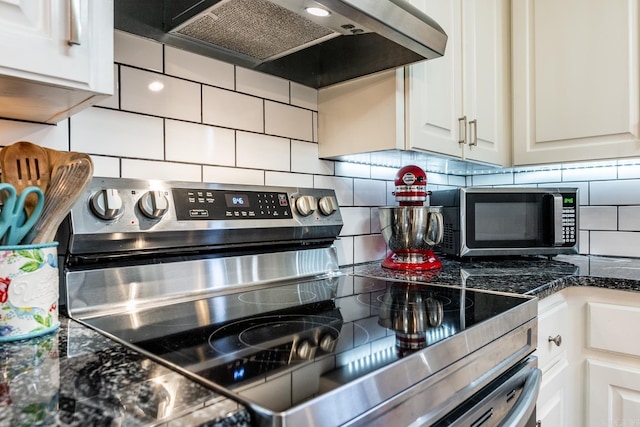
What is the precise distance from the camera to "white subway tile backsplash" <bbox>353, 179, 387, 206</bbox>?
1533 mm

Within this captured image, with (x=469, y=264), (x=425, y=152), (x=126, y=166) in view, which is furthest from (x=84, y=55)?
(x=469, y=264)

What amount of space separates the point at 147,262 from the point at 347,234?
2.40 ft

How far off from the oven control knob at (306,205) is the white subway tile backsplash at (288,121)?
0.76ft

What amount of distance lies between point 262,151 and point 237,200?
242mm

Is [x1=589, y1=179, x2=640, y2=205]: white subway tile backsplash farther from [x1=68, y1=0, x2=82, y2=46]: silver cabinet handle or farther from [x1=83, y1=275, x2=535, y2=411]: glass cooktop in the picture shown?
[x1=68, y1=0, x2=82, y2=46]: silver cabinet handle

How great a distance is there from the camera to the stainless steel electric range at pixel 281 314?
0.52m

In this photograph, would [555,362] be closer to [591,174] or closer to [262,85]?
[591,174]

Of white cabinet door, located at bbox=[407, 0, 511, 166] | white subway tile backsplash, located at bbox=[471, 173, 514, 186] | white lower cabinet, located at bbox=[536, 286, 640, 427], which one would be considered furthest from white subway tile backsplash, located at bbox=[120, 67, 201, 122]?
white subway tile backsplash, located at bbox=[471, 173, 514, 186]

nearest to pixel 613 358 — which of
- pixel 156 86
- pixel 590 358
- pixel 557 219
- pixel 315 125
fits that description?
pixel 590 358

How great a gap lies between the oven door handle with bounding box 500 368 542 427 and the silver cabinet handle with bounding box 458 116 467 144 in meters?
0.78

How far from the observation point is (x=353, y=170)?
1527mm

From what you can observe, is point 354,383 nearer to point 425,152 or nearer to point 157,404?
point 157,404

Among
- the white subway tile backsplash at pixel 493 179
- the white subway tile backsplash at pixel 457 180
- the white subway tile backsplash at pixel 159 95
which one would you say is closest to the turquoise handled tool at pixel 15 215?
the white subway tile backsplash at pixel 159 95

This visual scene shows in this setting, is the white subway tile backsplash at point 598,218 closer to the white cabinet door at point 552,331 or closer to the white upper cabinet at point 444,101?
the white upper cabinet at point 444,101
